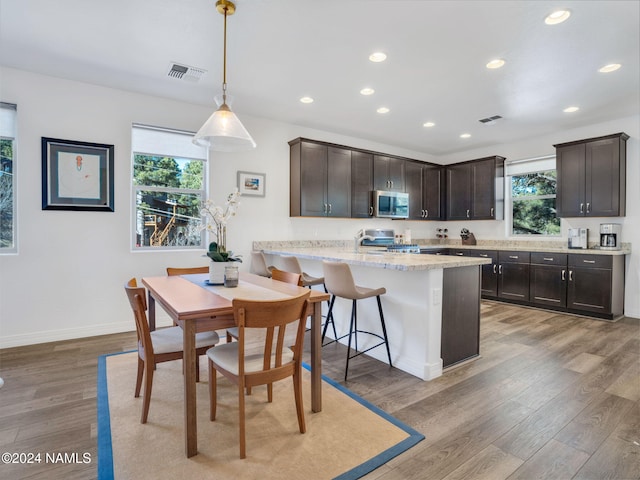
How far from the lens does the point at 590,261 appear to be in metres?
4.56

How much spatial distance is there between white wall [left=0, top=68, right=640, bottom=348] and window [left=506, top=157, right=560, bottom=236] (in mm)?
946

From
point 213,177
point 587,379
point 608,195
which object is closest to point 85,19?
point 213,177

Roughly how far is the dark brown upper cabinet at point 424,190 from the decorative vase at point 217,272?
451 cm

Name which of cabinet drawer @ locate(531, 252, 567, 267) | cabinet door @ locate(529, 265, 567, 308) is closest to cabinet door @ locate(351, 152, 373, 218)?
cabinet drawer @ locate(531, 252, 567, 267)

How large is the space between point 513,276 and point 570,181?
5.30 feet

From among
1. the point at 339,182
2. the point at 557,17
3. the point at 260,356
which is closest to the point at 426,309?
the point at 260,356

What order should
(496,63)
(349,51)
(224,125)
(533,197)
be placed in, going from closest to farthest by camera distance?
(224,125)
(349,51)
(496,63)
(533,197)

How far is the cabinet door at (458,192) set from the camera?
248 inches

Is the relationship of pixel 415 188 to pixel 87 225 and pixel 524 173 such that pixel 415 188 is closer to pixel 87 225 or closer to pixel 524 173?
pixel 524 173

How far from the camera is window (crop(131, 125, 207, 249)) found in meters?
4.00

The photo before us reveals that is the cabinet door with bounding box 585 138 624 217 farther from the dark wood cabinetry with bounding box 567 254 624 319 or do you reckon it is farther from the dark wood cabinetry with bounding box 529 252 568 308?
the dark wood cabinetry with bounding box 529 252 568 308

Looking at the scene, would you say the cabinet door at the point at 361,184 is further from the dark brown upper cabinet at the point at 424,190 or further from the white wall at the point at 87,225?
the white wall at the point at 87,225

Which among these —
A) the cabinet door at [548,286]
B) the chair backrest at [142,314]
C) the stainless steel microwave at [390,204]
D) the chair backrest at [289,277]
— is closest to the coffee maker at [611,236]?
the cabinet door at [548,286]

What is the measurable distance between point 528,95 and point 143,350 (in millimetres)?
4539
